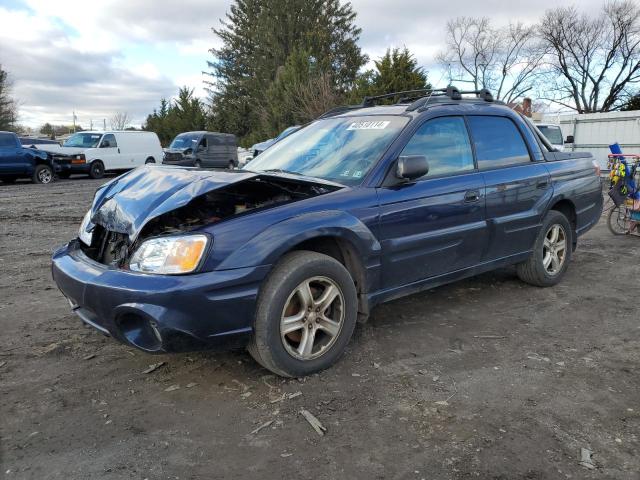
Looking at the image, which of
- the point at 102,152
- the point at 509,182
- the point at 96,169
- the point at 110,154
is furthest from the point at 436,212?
the point at 110,154

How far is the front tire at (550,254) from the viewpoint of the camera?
4.77 m

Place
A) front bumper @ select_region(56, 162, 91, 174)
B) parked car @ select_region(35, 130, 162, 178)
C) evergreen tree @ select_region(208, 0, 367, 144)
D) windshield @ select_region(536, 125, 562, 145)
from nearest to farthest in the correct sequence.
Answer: windshield @ select_region(536, 125, 562, 145)
front bumper @ select_region(56, 162, 91, 174)
parked car @ select_region(35, 130, 162, 178)
evergreen tree @ select_region(208, 0, 367, 144)

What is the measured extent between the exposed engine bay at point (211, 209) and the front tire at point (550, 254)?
239 cm

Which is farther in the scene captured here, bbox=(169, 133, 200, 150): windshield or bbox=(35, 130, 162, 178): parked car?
bbox=(169, 133, 200, 150): windshield

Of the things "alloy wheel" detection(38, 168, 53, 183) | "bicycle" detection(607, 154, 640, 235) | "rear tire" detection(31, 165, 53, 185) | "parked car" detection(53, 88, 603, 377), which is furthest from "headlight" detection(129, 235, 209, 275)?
"alloy wheel" detection(38, 168, 53, 183)

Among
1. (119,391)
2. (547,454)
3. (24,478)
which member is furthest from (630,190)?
(24,478)

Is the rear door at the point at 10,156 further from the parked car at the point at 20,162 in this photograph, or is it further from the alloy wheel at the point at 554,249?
the alloy wheel at the point at 554,249

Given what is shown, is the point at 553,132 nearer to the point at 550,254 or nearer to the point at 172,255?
the point at 550,254

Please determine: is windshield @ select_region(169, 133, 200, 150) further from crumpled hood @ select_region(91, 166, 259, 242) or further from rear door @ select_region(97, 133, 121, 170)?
crumpled hood @ select_region(91, 166, 259, 242)

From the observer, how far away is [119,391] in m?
2.98

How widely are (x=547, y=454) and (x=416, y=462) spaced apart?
61 cm

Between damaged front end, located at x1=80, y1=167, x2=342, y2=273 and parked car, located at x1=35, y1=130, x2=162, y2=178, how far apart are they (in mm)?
17955

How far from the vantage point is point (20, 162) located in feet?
54.6

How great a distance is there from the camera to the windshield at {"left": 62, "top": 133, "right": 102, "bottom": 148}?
20359 mm
